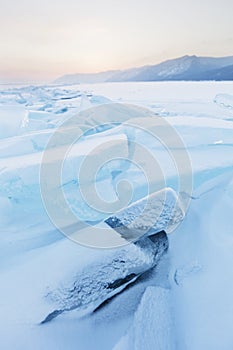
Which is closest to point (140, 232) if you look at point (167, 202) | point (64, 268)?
point (167, 202)

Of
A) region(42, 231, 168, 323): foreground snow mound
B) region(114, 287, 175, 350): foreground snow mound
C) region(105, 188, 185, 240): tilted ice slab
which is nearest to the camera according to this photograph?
region(114, 287, 175, 350): foreground snow mound

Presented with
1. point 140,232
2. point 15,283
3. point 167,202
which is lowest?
point 15,283

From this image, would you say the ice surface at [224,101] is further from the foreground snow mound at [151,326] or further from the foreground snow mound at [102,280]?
the foreground snow mound at [151,326]

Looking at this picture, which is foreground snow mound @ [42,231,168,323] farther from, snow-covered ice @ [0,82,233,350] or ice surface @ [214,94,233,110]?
ice surface @ [214,94,233,110]

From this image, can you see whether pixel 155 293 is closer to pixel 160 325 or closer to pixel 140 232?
pixel 160 325

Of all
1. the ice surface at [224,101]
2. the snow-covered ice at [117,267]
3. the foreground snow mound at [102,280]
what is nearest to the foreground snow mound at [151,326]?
the snow-covered ice at [117,267]

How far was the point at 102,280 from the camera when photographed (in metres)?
1.32

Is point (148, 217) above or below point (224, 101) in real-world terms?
below

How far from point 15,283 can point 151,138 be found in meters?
2.24

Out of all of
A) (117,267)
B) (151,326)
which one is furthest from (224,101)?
(151,326)

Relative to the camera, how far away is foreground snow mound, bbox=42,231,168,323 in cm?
124

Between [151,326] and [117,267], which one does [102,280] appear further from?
[151,326]

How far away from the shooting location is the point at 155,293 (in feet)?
4.13

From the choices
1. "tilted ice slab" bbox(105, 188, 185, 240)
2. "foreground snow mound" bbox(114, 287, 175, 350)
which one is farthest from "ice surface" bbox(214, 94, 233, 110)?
"foreground snow mound" bbox(114, 287, 175, 350)
